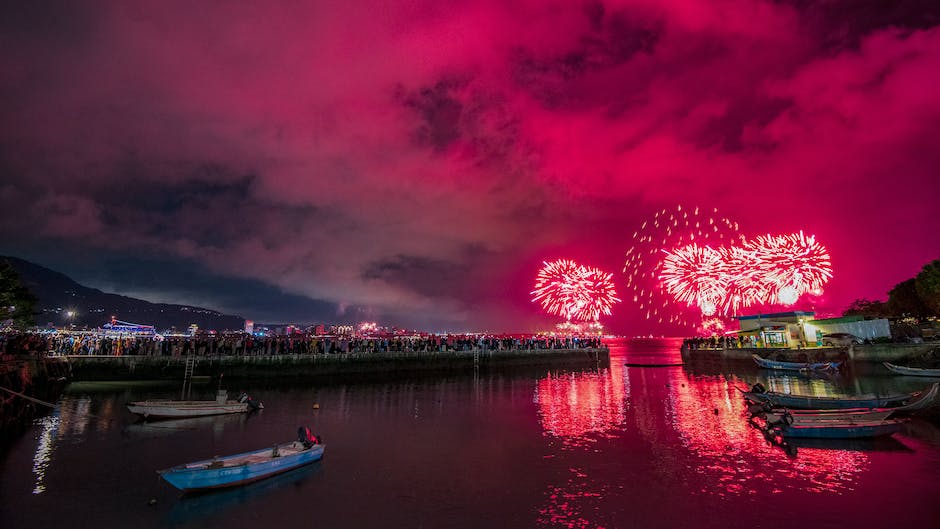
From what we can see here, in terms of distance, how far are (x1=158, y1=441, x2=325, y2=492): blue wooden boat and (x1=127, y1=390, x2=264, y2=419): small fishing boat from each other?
13915mm

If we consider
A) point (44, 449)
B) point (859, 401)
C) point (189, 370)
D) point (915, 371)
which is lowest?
point (44, 449)

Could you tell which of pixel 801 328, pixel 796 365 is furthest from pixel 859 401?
pixel 801 328

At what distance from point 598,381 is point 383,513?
145ft

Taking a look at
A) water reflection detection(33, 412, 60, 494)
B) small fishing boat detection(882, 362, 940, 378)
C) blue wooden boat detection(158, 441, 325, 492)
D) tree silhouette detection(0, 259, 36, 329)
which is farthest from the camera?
tree silhouette detection(0, 259, 36, 329)

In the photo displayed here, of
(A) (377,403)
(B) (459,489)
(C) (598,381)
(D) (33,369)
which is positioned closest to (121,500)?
(B) (459,489)

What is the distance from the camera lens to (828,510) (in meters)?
14.1

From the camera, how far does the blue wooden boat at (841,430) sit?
862 inches

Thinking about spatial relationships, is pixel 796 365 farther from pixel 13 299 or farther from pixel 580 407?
pixel 13 299

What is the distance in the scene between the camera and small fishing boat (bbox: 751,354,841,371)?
52094mm

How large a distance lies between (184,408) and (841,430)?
37.9 meters

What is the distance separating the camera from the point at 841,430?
22125 millimetres

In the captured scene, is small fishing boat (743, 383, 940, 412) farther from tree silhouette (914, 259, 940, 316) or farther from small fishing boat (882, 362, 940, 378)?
tree silhouette (914, 259, 940, 316)

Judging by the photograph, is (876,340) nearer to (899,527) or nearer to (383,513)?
(899,527)

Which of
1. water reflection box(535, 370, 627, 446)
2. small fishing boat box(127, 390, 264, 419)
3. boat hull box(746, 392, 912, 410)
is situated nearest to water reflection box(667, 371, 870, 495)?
boat hull box(746, 392, 912, 410)
